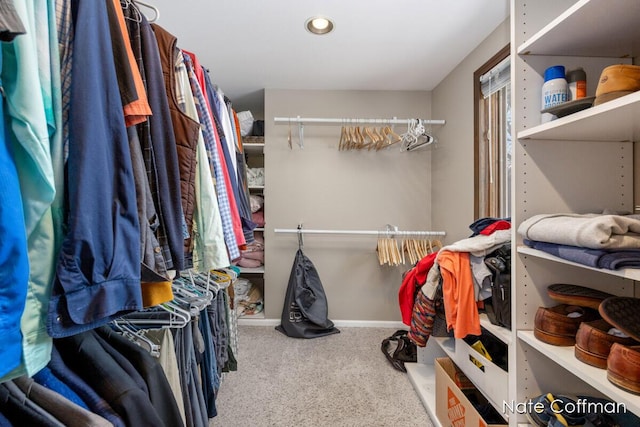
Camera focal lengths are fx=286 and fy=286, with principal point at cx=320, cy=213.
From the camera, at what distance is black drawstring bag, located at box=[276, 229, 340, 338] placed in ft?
8.13

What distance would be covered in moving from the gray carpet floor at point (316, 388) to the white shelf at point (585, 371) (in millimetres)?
887

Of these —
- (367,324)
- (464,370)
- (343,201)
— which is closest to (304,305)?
(367,324)

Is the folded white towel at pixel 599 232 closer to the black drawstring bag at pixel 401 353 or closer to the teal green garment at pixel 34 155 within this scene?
the teal green garment at pixel 34 155

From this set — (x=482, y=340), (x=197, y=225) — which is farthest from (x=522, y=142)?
(x=197, y=225)

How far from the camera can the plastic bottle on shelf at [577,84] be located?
0.90m

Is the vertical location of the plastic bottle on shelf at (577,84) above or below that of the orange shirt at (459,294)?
above

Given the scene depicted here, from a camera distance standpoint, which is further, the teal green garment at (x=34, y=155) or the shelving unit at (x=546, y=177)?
the shelving unit at (x=546, y=177)

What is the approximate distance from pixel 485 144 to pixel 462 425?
5.41 ft

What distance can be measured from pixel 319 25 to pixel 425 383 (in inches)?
90.3

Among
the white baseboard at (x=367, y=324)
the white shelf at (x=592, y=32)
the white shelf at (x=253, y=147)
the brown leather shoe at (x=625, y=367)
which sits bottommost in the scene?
the white baseboard at (x=367, y=324)

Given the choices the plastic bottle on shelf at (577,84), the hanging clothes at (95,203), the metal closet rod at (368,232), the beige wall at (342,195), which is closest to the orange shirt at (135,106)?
the hanging clothes at (95,203)

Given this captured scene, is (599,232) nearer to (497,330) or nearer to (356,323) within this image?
(497,330)

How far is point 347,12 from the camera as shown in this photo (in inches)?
64.0

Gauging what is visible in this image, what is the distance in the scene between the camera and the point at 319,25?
175 cm
